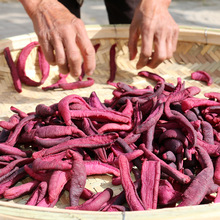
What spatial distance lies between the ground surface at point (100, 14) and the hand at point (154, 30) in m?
2.27

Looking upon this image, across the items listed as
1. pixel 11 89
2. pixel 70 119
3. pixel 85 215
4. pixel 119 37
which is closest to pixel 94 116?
pixel 70 119

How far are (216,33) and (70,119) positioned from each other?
40.6 inches

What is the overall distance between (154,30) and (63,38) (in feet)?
1.41

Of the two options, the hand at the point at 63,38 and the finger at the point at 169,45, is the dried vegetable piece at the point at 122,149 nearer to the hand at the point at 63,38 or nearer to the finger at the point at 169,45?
the hand at the point at 63,38

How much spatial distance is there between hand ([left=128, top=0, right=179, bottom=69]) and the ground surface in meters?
2.27

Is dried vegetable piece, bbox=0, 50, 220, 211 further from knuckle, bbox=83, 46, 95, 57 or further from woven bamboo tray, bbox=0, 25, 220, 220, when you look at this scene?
woven bamboo tray, bbox=0, 25, 220, 220

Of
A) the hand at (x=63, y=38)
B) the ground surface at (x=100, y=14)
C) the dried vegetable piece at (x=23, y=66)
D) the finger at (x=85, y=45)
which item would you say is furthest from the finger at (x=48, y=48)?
the ground surface at (x=100, y=14)

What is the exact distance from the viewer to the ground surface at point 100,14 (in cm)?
377

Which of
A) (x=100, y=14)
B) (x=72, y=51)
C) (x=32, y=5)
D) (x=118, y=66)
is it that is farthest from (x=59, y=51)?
(x=100, y=14)

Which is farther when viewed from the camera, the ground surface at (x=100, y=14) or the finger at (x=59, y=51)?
the ground surface at (x=100, y=14)

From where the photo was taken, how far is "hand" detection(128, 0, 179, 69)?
1.47 metres

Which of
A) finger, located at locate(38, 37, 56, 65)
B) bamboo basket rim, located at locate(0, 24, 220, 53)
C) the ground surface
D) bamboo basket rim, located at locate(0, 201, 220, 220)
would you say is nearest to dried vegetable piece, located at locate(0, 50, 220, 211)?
bamboo basket rim, located at locate(0, 201, 220, 220)

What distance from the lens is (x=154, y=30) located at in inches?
58.4

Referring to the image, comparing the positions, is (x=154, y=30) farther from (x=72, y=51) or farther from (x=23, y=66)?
(x=23, y=66)
